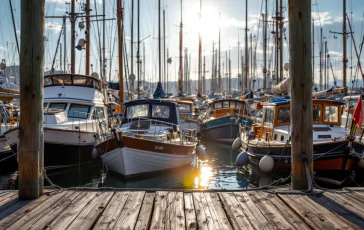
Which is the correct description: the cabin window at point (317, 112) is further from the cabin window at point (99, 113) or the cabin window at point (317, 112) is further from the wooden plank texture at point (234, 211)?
the wooden plank texture at point (234, 211)

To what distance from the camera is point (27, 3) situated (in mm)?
4996

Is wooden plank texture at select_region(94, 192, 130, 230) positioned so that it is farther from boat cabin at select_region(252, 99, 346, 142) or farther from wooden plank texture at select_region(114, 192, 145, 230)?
boat cabin at select_region(252, 99, 346, 142)

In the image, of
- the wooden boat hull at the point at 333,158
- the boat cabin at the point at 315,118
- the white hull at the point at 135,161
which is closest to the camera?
the wooden boat hull at the point at 333,158

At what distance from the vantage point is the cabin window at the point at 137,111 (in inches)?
624

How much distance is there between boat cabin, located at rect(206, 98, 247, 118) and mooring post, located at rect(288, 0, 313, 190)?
20862mm

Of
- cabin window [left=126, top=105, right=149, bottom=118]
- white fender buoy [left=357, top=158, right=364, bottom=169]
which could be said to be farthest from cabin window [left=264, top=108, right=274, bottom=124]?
cabin window [left=126, top=105, right=149, bottom=118]

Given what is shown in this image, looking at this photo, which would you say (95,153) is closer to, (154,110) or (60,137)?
(60,137)

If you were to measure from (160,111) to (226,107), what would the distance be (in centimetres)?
1214

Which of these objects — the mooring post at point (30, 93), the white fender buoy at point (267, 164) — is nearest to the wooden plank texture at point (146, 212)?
the mooring post at point (30, 93)

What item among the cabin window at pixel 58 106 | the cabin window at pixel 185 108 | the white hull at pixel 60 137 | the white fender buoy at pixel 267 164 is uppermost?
the cabin window at pixel 185 108

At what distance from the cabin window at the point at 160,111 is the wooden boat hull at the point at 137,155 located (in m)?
2.32

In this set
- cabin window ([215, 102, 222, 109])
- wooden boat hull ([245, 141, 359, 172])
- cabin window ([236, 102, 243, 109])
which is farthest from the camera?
cabin window ([215, 102, 222, 109])

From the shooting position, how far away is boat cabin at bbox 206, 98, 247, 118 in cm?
2686

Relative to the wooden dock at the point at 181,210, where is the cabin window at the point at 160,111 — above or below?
above
